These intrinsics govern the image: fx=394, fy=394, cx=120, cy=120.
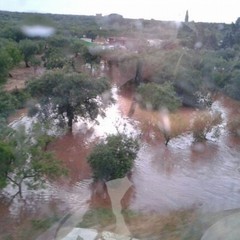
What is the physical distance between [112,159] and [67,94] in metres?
3.99

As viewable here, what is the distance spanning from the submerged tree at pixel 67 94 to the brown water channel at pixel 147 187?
791mm

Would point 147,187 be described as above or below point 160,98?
below

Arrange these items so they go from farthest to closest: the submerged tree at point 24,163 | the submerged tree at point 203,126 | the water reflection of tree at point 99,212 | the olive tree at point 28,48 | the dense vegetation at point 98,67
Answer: the olive tree at point 28,48 → the submerged tree at point 203,126 → the dense vegetation at point 98,67 → the submerged tree at point 24,163 → the water reflection of tree at point 99,212

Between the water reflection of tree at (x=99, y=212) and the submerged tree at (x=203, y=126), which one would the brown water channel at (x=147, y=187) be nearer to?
the water reflection of tree at (x=99, y=212)

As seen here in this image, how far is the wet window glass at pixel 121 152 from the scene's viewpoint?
7.13 metres

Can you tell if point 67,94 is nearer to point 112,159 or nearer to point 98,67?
point 112,159

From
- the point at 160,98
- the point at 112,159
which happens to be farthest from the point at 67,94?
the point at 112,159

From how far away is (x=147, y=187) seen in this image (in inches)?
354

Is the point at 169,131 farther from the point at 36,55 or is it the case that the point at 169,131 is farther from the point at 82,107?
the point at 36,55

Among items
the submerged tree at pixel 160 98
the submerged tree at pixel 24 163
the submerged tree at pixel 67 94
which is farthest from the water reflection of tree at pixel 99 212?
the submerged tree at pixel 160 98

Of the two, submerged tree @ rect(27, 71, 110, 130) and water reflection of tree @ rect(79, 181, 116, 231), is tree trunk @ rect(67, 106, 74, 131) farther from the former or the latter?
water reflection of tree @ rect(79, 181, 116, 231)

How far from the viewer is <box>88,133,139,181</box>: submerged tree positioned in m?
8.51

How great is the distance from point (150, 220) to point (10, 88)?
13.2m

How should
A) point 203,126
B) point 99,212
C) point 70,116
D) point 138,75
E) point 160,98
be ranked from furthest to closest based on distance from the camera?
1. point 138,75
2. point 160,98
3. point 70,116
4. point 203,126
5. point 99,212
